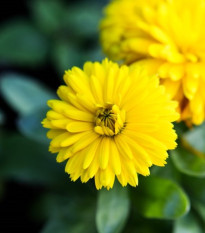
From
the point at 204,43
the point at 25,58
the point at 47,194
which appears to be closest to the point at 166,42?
the point at 204,43

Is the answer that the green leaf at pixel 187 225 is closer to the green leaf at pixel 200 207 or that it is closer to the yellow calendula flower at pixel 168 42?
the green leaf at pixel 200 207

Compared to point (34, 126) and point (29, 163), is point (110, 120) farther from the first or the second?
point (29, 163)

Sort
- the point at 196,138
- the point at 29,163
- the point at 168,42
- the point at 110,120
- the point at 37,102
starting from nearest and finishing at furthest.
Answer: the point at 110,120, the point at 168,42, the point at 196,138, the point at 29,163, the point at 37,102

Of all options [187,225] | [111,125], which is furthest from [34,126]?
[187,225]

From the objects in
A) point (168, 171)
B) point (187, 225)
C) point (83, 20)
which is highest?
point (83, 20)

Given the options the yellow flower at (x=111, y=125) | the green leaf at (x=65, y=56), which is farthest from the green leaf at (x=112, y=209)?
the green leaf at (x=65, y=56)
